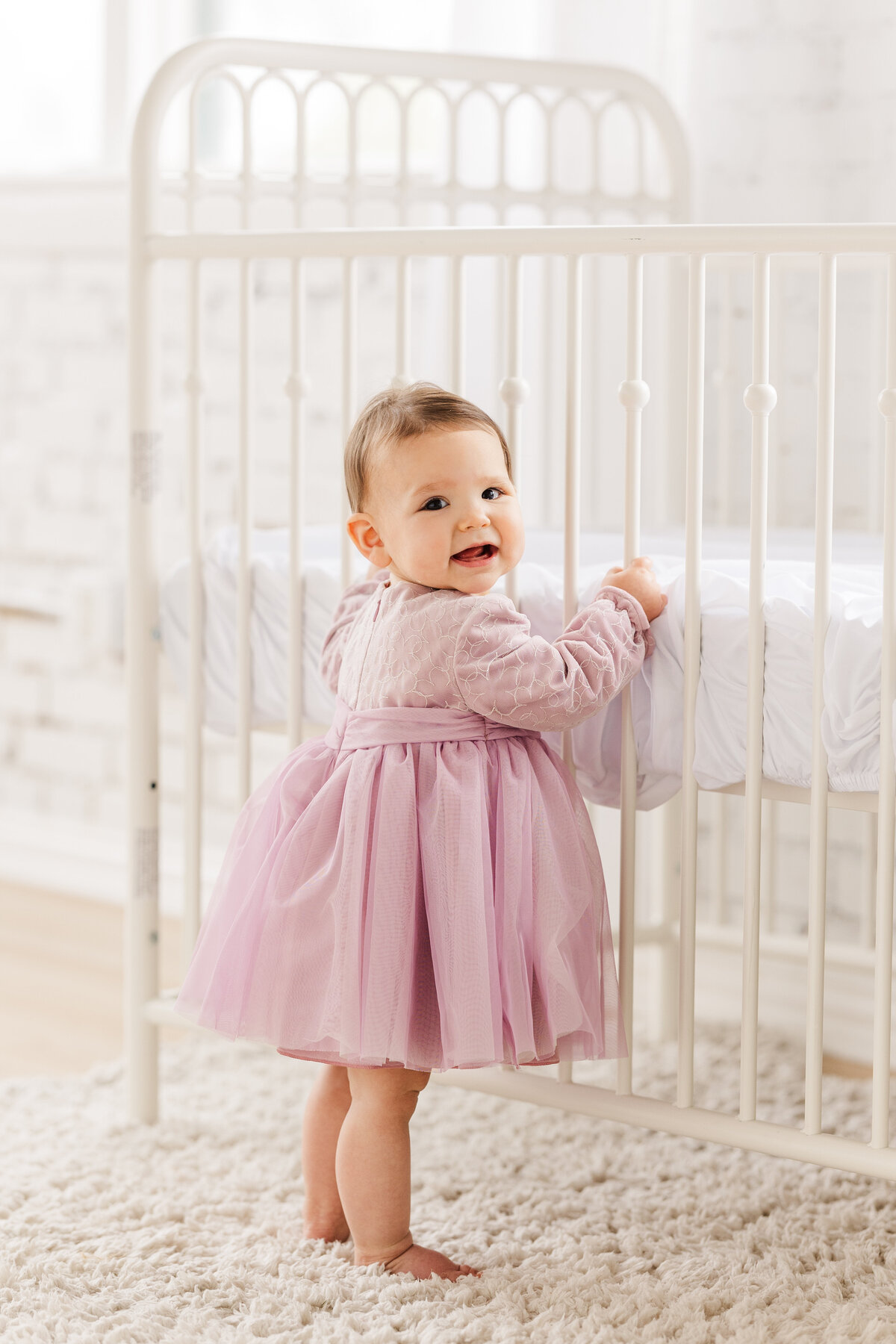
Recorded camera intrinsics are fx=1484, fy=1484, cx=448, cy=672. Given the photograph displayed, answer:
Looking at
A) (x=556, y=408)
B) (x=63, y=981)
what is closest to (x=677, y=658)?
(x=556, y=408)

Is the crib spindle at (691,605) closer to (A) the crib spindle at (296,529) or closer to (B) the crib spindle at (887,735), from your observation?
(B) the crib spindle at (887,735)

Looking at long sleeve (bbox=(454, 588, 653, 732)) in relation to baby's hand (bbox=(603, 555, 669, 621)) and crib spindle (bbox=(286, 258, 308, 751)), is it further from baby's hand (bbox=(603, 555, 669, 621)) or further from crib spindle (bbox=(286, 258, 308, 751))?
crib spindle (bbox=(286, 258, 308, 751))

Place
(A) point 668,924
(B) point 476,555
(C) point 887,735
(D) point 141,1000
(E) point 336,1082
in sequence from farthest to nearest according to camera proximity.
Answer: (A) point 668,924 < (D) point 141,1000 < (E) point 336,1082 < (B) point 476,555 < (C) point 887,735

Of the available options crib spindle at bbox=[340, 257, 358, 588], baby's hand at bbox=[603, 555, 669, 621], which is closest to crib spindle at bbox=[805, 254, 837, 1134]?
baby's hand at bbox=[603, 555, 669, 621]

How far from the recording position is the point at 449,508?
4.09 feet

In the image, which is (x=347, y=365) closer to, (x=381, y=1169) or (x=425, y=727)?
(x=425, y=727)

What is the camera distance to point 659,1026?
1.97 meters

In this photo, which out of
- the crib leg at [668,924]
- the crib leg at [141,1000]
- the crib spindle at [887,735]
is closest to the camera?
the crib spindle at [887,735]

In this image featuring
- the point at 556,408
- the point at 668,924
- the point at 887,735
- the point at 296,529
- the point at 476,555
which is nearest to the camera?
the point at 887,735

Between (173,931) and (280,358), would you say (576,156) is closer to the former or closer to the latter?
(280,358)

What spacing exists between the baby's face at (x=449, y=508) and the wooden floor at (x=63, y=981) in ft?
3.14

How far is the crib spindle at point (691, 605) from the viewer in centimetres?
123

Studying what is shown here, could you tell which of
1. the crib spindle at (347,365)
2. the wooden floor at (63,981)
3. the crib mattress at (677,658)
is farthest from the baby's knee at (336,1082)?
the wooden floor at (63,981)

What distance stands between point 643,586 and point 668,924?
76cm
